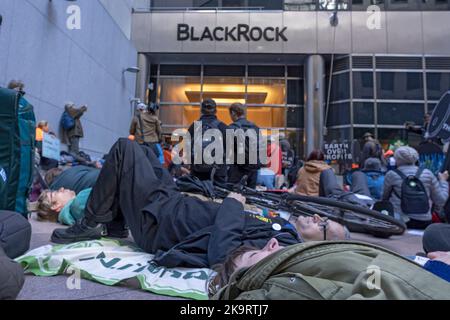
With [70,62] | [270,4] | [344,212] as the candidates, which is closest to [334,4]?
[270,4]

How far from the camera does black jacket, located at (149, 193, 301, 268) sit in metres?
2.33

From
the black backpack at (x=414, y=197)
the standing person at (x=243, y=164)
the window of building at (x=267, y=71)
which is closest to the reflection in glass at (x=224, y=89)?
the window of building at (x=267, y=71)

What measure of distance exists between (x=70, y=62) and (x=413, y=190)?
8098mm

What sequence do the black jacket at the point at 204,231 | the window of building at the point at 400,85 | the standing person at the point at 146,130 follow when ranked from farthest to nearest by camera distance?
the window of building at the point at 400,85 → the standing person at the point at 146,130 → the black jacket at the point at 204,231

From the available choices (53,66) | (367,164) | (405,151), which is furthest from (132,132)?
(405,151)

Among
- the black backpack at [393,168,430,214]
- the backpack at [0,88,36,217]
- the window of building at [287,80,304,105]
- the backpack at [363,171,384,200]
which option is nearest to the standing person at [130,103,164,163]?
the backpack at [363,171,384,200]

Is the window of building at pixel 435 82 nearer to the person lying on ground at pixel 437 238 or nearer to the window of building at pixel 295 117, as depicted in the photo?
the window of building at pixel 295 117

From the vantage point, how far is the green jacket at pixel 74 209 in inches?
143

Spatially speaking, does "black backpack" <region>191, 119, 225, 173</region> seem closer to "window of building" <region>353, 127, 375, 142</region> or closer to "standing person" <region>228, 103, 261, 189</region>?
"standing person" <region>228, 103, 261, 189</region>

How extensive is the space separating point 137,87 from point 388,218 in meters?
13.5

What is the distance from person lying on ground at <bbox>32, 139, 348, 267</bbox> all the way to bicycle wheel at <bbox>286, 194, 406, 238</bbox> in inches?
16.1

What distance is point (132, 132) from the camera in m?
8.11

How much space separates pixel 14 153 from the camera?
10.3ft

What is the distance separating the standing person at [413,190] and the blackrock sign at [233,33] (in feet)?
36.7
